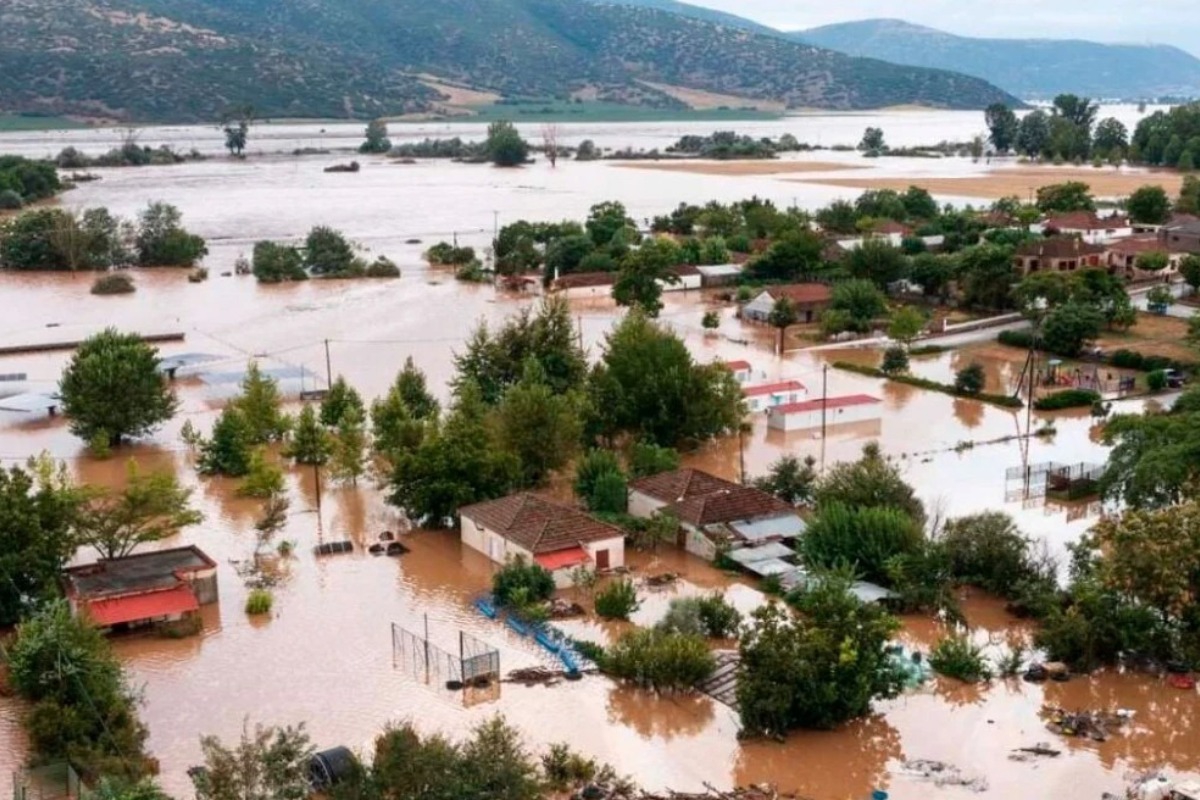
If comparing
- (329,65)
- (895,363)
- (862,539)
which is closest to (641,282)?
(895,363)

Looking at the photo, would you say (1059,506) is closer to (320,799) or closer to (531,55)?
(320,799)

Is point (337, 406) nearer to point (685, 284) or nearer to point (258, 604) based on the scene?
point (258, 604)

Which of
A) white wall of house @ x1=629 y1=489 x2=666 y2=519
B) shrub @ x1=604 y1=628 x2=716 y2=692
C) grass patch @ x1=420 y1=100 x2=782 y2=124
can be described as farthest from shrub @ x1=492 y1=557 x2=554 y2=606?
grass patch @ x1=420 y1=100 x2=782 y2=124

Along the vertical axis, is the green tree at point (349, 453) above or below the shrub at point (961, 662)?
above

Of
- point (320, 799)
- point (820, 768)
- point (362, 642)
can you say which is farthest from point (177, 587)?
point (820, 768)

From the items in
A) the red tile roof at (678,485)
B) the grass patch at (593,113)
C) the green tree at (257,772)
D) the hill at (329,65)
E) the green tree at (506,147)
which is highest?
the hill at (329,65)

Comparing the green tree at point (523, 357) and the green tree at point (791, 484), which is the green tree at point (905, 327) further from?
the green tree at point (791, 484)

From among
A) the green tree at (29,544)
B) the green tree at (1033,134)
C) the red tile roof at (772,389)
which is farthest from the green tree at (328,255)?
the green tree at (1033,134)
